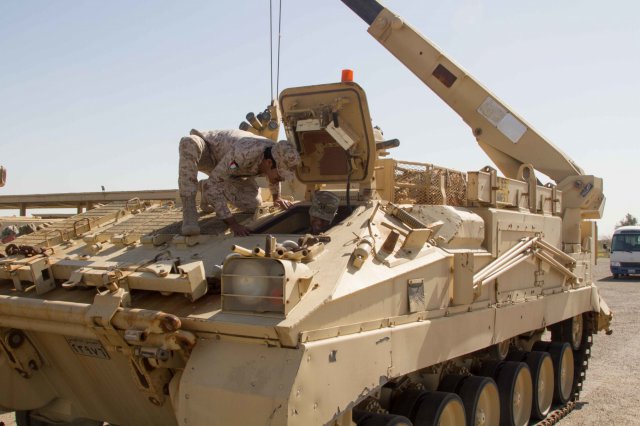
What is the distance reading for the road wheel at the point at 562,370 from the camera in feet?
29.7

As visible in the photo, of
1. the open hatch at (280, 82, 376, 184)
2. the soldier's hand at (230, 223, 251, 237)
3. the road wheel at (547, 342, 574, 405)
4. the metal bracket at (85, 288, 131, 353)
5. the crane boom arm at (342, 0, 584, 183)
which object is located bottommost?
the road wheel at (547, 342, 574, 405)

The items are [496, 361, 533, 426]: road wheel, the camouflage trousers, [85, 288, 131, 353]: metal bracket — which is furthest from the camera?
[496, 361, 533, 426]: road wheel

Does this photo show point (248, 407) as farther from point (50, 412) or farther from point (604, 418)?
point (604, 418)

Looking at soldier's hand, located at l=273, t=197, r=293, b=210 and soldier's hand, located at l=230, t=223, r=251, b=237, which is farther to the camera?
soldier's hand, located at l=273, t=197, r=293, b=210

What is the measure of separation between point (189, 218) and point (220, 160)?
779 millimetres

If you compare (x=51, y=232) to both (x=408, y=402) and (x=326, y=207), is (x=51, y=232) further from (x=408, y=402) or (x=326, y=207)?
(x=408, y=402)

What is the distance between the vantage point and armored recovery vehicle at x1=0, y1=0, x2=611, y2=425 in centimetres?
447

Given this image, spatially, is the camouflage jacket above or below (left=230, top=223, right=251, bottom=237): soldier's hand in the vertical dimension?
above

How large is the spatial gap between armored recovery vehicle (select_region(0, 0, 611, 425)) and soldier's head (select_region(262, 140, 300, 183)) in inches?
9.8

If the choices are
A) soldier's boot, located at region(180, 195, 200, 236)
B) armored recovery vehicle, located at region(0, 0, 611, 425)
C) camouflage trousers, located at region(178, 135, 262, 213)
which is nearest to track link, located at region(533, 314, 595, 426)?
armored recovery vehicle, located at region(0, 0, 611, 425)

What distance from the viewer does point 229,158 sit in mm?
6742

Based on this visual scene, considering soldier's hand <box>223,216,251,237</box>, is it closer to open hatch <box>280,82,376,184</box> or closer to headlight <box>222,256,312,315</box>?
open hatch <box>280,82,376,184</box>

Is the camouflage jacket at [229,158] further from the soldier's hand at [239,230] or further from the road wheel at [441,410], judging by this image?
the road wheel at [441,410]

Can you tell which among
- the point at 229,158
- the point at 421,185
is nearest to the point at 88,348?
the point at 229,158
